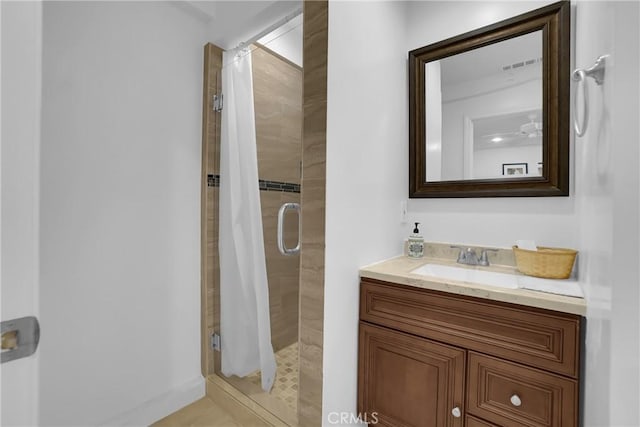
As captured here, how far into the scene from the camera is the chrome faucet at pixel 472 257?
1529 mm

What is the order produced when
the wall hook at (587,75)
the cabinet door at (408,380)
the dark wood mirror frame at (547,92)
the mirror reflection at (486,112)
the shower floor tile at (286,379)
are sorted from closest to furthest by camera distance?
the wall hook at (587,75)
the cabinet door at (408,380)
the dark wood mirror frame at (547,92)
the mirror reflection at (486,112)
the shower floor tile at (286,379)

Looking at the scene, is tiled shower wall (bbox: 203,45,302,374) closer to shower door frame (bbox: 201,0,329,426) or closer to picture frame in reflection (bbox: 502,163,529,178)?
shower door frame (bbox: 201,0,329,426)

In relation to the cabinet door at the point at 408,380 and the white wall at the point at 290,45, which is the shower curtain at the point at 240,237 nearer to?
the white wall at the point at 290,45

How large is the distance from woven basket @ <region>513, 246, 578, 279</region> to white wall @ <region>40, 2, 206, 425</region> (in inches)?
70.2

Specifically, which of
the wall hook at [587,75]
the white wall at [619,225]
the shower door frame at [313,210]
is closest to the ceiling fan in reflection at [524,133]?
the wall hook at [587,75]

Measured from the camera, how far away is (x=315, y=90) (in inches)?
45.9

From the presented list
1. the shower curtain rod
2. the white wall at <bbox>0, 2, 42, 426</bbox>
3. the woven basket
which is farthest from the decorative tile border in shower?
the woven basket

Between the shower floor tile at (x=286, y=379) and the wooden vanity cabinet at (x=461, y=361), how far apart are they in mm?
472

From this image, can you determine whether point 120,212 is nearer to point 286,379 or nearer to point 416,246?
point 286,379

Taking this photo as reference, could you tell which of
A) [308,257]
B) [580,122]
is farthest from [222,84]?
[580,122]

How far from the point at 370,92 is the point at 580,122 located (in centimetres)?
85

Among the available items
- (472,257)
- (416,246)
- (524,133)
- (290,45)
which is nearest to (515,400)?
(472,257)

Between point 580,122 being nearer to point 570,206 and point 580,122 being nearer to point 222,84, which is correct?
point 570,206

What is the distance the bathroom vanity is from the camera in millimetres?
933
